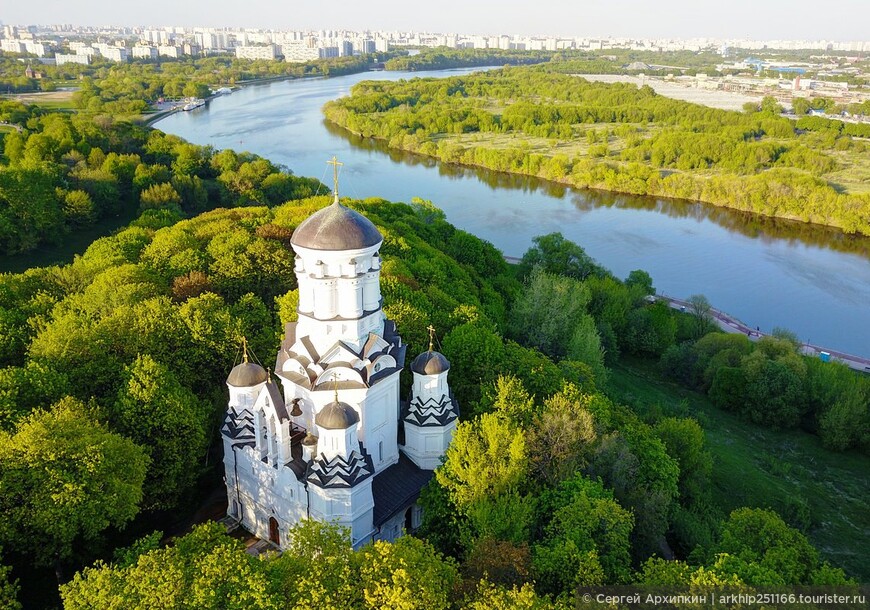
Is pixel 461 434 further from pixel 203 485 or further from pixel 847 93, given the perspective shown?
pixel 847 93

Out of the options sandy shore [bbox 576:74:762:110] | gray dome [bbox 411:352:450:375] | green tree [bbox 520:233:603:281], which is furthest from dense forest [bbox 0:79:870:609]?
sandy shore [bbox 576:74:762:110]

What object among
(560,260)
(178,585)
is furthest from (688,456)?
(560,260)

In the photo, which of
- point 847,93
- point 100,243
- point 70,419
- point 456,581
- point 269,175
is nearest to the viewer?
point 456,581

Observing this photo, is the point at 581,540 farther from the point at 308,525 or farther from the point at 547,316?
the point at 547,316

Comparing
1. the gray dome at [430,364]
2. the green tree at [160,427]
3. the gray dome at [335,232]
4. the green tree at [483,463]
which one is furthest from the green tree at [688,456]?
the green tree at [160,427]

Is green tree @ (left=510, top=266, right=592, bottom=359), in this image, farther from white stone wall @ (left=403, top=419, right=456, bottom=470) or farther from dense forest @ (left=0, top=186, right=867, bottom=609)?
white stone wall @ (left=403, top=419, right=456, bottom=470)

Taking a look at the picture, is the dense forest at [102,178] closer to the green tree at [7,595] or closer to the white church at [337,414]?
the white church at [337,414]

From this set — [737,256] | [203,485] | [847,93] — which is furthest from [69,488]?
[847,93]

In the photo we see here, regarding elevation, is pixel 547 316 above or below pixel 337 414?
below
